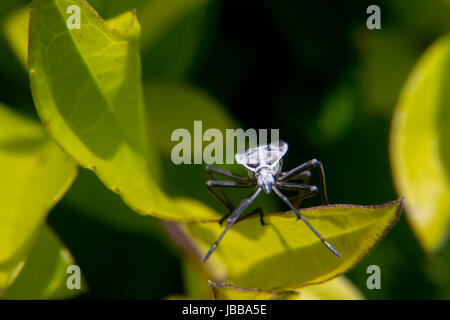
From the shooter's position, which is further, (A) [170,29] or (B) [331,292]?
(A) [170,29]

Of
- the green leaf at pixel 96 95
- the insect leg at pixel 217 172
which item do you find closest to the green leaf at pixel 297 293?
the green leaf at pixel 96 95

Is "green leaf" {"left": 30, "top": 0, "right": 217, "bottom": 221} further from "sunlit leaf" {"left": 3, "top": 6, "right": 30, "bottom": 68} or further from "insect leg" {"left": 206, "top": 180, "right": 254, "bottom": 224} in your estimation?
"sunlit leaf" {"left": 3, "top": 6, "right": 30, "bottom": 68}

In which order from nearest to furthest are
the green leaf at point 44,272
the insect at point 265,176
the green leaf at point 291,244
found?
the green leaf at point 291,244 < the green leaf at point 44,272 < the insect at point 265,176

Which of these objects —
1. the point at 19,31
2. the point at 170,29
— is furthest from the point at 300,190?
the point at 19,31

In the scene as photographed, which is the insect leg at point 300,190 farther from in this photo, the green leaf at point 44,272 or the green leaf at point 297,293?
the green leaf at point 44,272

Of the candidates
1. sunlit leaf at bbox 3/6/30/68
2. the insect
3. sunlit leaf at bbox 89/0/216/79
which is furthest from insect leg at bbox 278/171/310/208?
sunlit leaf at bbox 3/6/30/68

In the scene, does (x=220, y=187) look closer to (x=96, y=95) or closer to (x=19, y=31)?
(x=96, y=95)
